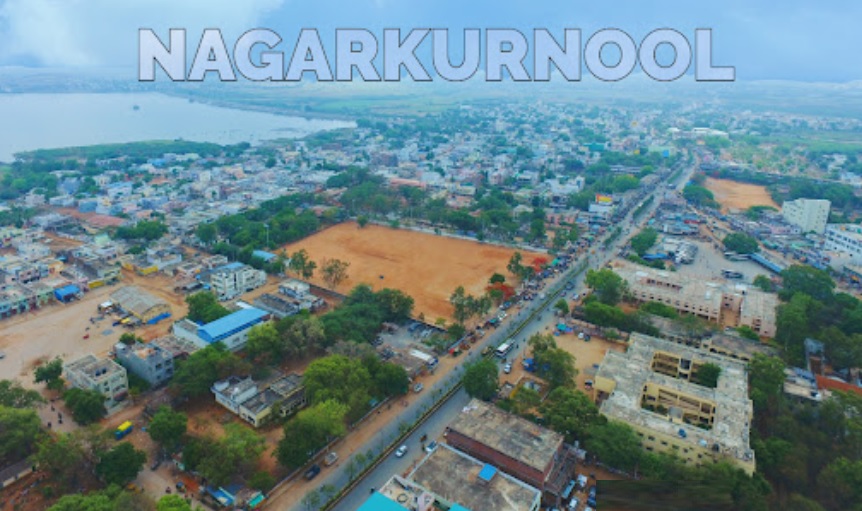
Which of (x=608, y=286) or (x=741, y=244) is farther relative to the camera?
(x=741, y=244)

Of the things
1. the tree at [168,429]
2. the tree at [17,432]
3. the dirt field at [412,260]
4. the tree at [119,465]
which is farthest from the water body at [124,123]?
the tree at [119,465]

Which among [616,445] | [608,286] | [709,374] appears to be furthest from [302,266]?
[709,374]

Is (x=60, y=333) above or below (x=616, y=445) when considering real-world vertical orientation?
above

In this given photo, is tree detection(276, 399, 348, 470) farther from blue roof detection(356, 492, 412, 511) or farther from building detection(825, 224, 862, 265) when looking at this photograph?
building detection(825, 224, 862, 265)

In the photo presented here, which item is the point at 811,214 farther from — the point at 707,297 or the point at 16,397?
the point at 16,397

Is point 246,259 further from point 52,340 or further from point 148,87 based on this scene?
point 148,87

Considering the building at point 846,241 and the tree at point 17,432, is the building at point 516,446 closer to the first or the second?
the tree at point 17,432

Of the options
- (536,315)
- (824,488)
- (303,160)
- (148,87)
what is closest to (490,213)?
(536,315)

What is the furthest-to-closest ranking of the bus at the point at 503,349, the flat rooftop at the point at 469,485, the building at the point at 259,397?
the bus at the point at 503,349
the building at the point at 259,397
the flat rooftop at the point at 469,485
